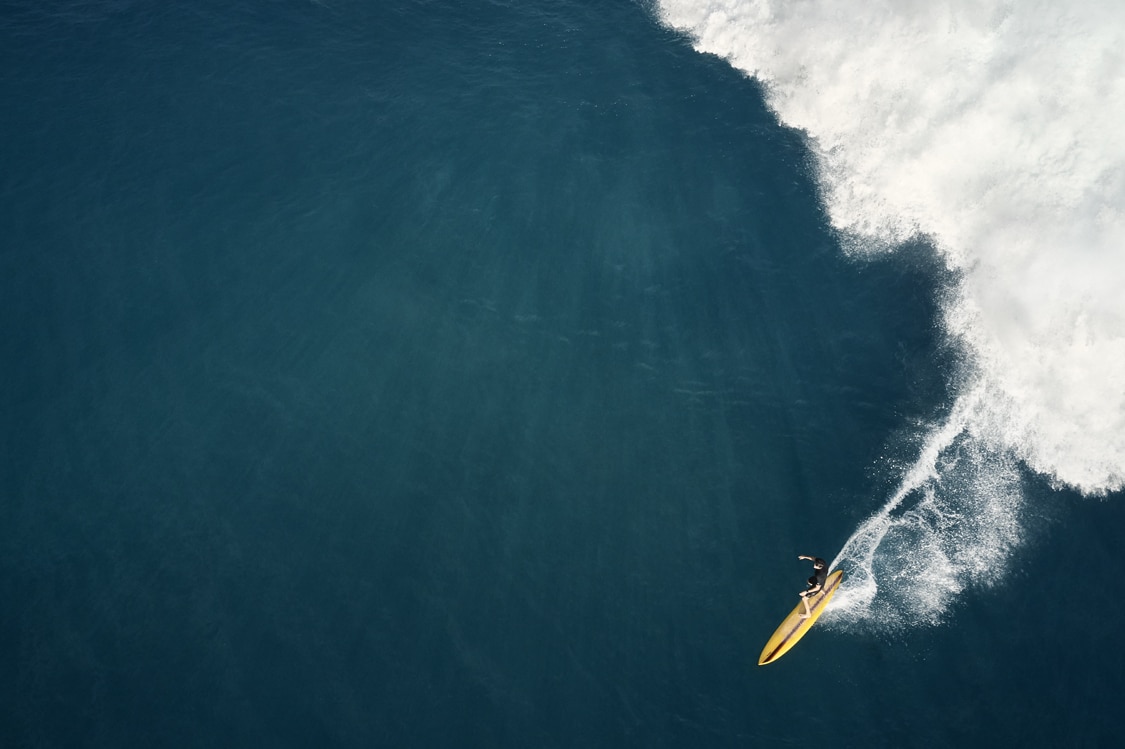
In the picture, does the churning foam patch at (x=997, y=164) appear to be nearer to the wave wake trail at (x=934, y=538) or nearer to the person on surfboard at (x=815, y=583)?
the wave wake trail at (x=934, y=538)

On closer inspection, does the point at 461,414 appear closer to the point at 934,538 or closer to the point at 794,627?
the point at 794,627

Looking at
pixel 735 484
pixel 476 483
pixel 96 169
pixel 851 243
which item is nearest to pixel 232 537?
pixel 476 483

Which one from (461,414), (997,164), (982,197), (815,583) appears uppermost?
(997,164)

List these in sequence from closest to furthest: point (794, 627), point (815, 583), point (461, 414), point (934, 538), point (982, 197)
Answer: point (794, 627), point (815, 583), point (934, 538), point (461, 414), point (982, 197)

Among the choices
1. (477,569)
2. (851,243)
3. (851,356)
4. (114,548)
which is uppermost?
(851,243)

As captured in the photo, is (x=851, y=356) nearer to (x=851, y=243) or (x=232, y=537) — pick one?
(x=851, y=243)

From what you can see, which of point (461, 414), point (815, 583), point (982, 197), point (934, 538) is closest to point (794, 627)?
point (815, 583)
